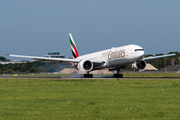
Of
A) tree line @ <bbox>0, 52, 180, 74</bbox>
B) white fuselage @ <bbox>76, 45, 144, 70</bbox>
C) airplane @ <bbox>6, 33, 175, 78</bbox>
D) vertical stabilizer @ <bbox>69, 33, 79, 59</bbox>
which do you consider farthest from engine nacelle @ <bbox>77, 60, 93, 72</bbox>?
tree line @ <bbox>0, 52, 180, 74</bbox>

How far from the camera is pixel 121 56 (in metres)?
41.9

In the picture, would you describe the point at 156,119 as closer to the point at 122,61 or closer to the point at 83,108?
the point at 83,108

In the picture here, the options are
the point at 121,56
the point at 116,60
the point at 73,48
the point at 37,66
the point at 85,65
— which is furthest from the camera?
the point at 37,66

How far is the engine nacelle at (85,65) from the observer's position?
44.7m

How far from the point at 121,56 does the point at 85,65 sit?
7087 millimetres

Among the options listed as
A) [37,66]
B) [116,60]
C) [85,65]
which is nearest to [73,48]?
[85,65]

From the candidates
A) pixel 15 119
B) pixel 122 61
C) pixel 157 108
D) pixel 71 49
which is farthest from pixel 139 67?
pixel 15 119

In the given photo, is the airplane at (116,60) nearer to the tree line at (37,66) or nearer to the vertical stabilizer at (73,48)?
the vertical stabilizer at (73,48)

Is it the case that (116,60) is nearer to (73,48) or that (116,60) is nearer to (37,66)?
(73,48)

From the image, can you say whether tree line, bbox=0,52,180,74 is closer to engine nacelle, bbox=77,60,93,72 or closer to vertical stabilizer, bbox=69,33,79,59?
vertical stabilizer, bbox=69,33,79,59

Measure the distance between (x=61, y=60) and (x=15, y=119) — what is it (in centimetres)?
3877

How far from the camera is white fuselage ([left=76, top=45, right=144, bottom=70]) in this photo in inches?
1604

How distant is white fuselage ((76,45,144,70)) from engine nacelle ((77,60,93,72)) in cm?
183

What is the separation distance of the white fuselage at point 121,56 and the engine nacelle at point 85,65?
1.83 meters
